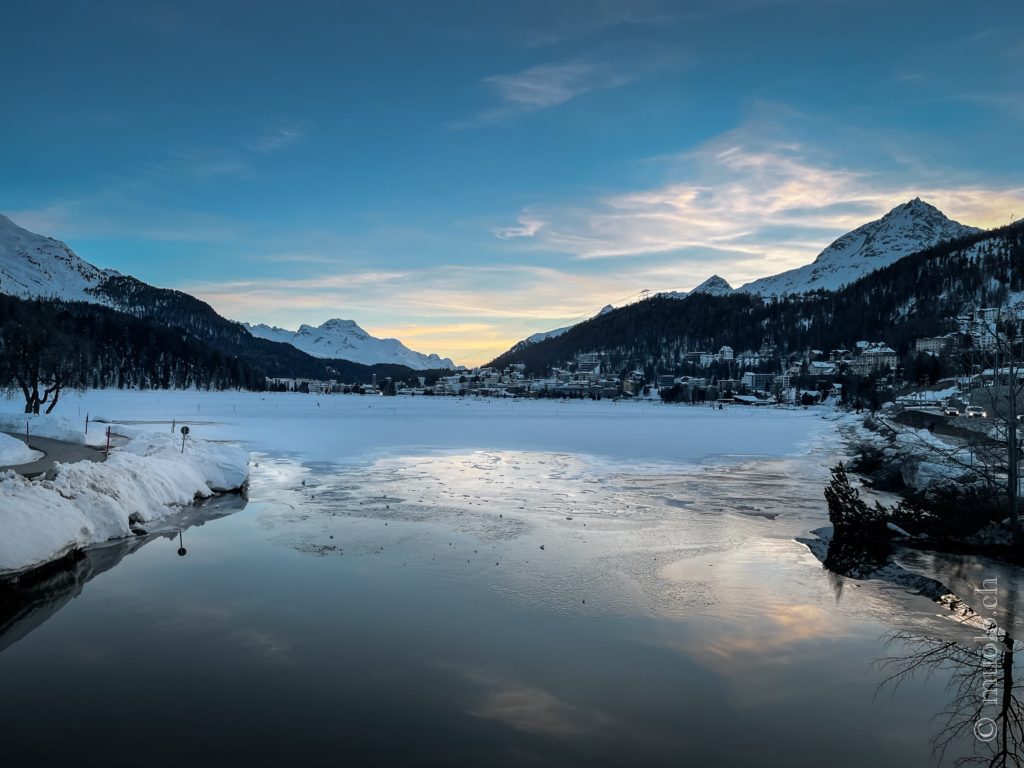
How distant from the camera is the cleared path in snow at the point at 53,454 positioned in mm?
18312

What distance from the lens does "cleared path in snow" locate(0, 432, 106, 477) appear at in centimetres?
1831

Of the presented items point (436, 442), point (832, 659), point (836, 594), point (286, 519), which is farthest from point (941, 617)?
point (436, 442)

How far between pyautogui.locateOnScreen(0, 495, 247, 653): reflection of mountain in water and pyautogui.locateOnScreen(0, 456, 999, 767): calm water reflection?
0.20 ft

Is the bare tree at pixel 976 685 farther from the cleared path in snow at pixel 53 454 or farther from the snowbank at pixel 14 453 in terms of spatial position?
the snowbank at pixel 14 453

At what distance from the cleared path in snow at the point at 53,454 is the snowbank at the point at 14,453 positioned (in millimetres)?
339

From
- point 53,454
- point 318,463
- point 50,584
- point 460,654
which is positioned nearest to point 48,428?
point 53,454

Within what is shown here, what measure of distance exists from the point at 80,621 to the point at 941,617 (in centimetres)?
1304

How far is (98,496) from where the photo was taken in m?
14.5

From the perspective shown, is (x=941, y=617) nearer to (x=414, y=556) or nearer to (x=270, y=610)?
(x=414, y=556)

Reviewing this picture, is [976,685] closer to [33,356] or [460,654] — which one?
[460,654]

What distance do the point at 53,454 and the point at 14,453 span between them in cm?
201

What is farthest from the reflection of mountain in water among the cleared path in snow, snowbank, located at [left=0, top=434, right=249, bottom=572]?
the cleared path in snow

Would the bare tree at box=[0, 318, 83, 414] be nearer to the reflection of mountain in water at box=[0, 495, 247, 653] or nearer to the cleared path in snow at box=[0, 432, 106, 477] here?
the cleared path in snow at box=[0, 432, 106, 477]

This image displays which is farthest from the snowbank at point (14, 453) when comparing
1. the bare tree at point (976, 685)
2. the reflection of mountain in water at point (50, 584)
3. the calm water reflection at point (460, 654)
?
the bare tree at point (976, 685)
